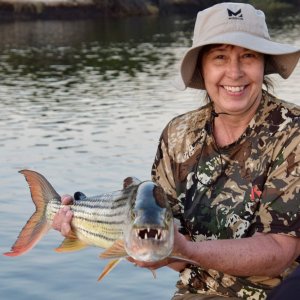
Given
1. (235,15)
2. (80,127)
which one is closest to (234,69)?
(235,15)

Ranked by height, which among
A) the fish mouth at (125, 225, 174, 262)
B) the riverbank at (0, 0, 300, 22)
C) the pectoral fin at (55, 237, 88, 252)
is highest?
the fish mouth at (125, 225, 174, 262)

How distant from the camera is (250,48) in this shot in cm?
560

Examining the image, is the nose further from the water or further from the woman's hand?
the water

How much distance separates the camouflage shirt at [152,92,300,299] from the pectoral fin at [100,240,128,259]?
1.04 metres

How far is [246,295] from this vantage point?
576 cm

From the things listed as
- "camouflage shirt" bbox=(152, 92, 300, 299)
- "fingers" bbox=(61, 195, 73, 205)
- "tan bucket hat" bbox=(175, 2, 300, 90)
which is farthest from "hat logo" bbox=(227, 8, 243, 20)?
"fingers" bbox=(61, 195, 73, 205)

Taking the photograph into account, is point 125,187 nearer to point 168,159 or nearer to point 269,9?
point 168,159

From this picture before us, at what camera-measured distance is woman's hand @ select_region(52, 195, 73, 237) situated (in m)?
5.94

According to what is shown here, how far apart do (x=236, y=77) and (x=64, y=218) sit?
1.26 metres

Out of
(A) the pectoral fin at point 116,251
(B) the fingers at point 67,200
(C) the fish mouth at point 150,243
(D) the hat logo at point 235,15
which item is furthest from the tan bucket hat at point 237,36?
(C) the fish mouth at point 150,243

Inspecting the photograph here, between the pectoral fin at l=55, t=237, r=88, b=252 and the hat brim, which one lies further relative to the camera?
the pectoral fin at l=55, t=237, r=88, b=252

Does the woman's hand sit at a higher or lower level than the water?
higher

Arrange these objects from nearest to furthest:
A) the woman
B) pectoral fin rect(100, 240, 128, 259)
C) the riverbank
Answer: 1. pectoral fin rect(100, 240, 128, 259)
2. the woman
3. the riverbank

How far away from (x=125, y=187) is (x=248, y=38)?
1.18 meters
